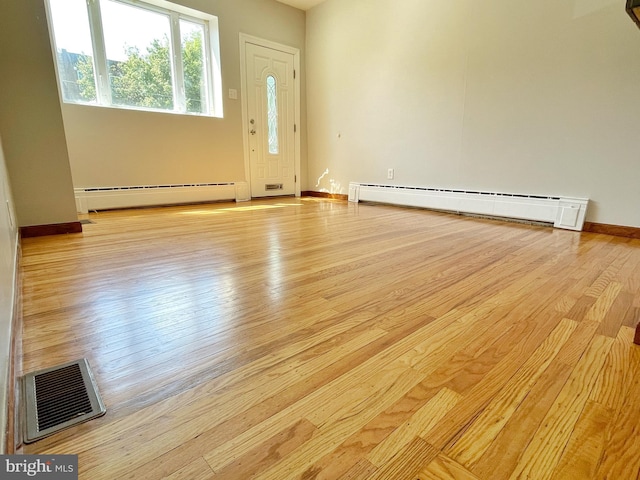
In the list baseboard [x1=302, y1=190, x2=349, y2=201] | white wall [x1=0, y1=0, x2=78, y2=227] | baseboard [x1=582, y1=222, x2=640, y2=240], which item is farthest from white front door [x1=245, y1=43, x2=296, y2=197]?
baseboard [x1=582, y1=222, x2=640, y2=240]

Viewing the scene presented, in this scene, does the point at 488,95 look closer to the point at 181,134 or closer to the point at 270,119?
the point at 270,119

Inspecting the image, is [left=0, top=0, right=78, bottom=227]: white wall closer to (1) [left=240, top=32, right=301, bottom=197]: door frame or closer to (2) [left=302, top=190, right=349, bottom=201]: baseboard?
(1) [left=240, top=32, right=301, bottom=197]: door frame

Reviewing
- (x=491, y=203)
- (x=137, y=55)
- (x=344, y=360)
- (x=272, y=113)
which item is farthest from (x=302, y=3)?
(x=344, y=360)

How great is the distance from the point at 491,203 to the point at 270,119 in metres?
3.17

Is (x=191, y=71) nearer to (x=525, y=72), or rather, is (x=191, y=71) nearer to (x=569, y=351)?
(x=525, y=72)

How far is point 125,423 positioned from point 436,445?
649 millimetres

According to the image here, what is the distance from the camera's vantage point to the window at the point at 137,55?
3240 mm

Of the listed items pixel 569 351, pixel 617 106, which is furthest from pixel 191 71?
pixel 569 351

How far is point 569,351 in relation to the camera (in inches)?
39.1

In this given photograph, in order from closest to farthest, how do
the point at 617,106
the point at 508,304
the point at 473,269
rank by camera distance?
the point at 508,304 < the point at 473,269 < the point at 617,106

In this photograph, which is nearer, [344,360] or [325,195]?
[344,360]

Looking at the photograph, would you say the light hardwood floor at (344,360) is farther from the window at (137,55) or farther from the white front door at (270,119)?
the white front door at (270,119)

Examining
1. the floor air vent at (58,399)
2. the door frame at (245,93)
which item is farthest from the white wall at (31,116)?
the door frame at (245,93)

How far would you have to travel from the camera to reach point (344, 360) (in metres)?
0.93
